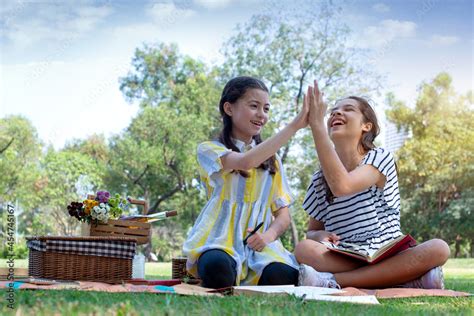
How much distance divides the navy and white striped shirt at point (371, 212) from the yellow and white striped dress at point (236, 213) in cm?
32

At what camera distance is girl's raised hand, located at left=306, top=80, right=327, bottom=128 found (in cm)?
310

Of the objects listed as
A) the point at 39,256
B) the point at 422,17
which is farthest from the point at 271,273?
the point at 422,17

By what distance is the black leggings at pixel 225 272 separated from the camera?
3.15 metres

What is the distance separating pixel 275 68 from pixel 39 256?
15.4m

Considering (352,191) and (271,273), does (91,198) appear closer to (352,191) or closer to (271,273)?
(271,273)

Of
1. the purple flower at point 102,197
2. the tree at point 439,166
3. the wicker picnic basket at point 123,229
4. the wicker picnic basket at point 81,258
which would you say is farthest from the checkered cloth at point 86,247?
the tree at point 439,166

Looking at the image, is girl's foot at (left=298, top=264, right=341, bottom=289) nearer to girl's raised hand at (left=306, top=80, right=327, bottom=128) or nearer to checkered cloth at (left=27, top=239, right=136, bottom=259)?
girl's raised hand at (left=306, top=80, right=327, bottom=128)

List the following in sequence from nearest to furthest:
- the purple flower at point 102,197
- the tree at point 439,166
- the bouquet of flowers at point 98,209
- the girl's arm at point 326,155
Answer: the girl's arm at point 326,155
the bouquet of flowers at point 98,209
the purple flower at point 102,197
the tree at point 439,166

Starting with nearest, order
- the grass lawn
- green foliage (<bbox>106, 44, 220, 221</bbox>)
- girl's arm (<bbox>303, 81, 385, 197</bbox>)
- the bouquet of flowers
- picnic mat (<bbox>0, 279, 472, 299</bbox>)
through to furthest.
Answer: the grass lawn < picnic mat (<bbox>0, 279, 472, 299</bbox>) < girl's arm (<bbox>303, 81, 385, 197</bbox>) < the bouquet of flowers < green foliage (<bbox>106, 44, 220, 221</bbox>)

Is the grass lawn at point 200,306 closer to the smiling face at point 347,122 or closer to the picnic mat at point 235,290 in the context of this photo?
the picnic mat at point 235,290

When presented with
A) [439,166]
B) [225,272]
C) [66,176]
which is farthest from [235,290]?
[66,176]

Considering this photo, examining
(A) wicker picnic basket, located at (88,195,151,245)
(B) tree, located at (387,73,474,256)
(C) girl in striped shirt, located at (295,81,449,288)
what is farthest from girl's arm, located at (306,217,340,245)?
(B) tree, located at (387,73,474,256)

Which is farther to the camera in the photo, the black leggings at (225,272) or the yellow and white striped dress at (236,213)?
the yellow and white striped dress at (236,213)

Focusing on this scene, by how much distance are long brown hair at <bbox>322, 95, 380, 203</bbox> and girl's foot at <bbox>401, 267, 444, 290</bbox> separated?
66 cm
